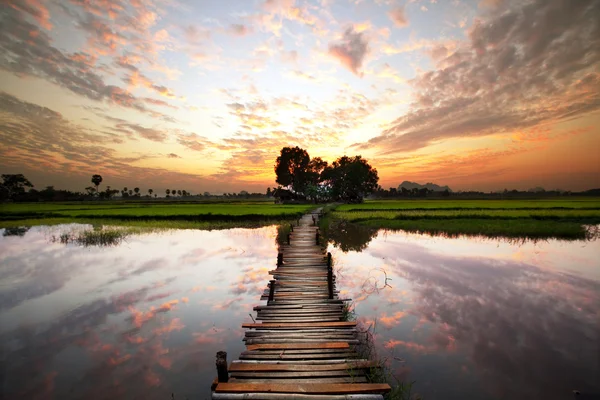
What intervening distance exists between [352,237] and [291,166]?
64.1 metres

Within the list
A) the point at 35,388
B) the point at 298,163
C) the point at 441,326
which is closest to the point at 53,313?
the point at 35,388

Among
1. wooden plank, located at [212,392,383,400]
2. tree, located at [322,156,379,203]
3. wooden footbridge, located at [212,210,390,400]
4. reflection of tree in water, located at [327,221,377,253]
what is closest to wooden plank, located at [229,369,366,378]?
wooden footbridge, located at [212,210,390,400]

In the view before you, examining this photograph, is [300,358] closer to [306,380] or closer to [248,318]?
[306,380]

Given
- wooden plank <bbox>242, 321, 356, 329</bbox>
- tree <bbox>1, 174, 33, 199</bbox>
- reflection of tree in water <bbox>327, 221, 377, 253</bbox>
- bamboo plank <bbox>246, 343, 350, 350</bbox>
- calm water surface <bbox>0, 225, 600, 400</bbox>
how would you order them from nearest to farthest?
1. calm water surface <bbox>0, 225, 600, 400</bbox>
2. bamboo plank <bbox>246, 343, 350, 350</bbox>
3. wooden plank <bbox>242, 321, 356, 329</bbox>
4. reflection of tree in water <bbox>327, 221, 377, 253</bbox>
5. tree <bbox>1, 174, 33, 199</bbox>

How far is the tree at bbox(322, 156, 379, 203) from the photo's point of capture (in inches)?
3201

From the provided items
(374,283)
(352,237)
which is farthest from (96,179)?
(374,283)

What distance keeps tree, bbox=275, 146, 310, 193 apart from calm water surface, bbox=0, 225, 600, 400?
6902 cm

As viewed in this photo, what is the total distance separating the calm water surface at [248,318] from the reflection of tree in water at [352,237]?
2.64 metres

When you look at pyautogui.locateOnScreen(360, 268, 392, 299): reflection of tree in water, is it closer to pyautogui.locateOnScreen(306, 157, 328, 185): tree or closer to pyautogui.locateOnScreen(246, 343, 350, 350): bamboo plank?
pyautogui.locateOnScreen(246, 343, 350, 350): bamboo plank

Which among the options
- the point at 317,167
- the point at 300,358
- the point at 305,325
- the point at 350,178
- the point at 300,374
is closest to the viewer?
the point at 300,374

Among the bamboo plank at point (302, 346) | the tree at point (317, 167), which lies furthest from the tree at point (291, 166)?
the bamboo plank at point (302, 346)

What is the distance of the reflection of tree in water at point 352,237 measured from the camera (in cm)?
1814

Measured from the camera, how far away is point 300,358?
16.8 feet

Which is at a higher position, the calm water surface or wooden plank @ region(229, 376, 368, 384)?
wooden plank @ region(229, 376, 368, 384)
